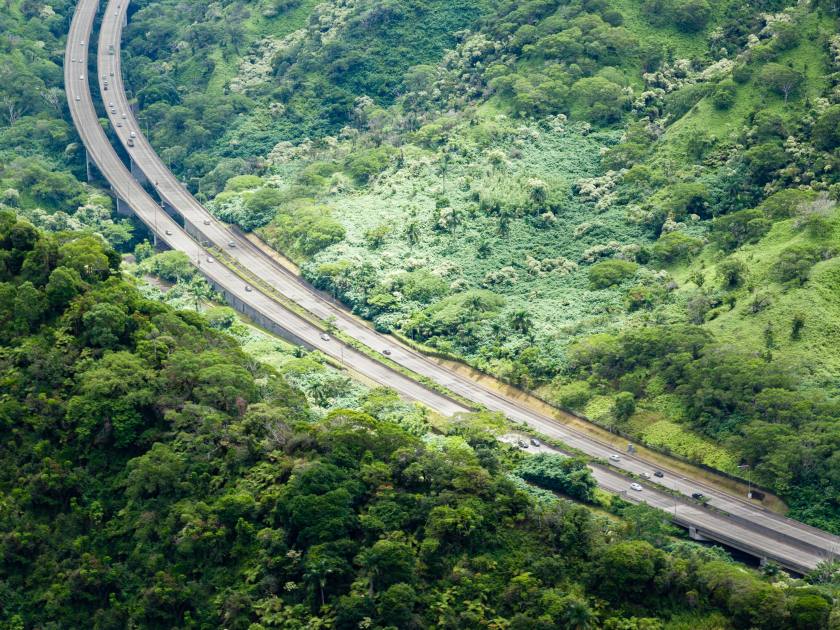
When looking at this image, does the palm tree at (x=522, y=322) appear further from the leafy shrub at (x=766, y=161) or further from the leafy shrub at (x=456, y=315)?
the leafy shrub at (x=766, y=161)

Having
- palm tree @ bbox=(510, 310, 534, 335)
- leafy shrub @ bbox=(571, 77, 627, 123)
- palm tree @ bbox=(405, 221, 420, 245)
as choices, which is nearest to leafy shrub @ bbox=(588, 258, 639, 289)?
palm tree @ bbox=(510, 310, 534, 335)

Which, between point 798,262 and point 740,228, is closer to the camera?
point 798,262

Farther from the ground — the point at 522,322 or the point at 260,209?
the point at 522,322

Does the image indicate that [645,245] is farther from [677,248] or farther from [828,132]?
[828,132]

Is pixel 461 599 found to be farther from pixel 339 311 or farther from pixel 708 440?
pixel 339 311

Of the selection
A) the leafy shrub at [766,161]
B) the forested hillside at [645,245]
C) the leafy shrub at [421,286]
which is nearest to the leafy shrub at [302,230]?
the forested hillside at [645,245]

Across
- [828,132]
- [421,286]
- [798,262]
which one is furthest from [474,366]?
[828,132]

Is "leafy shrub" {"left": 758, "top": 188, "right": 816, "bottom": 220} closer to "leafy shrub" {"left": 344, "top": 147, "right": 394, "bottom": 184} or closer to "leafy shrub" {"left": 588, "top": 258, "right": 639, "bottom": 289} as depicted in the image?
"leafy shrub" {"left": 588, "top": 258, "right": 639, "bottom": 289}
